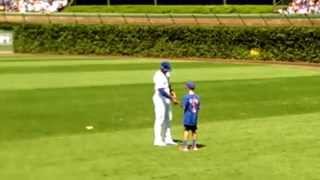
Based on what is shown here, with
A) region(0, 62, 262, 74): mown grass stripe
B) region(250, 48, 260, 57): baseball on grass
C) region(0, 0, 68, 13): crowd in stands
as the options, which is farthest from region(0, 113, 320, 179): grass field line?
region(0, 0, 68, 13): crowd in stands

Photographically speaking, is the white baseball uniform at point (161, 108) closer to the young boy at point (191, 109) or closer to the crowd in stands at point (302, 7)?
the young boy at point (191, 109)

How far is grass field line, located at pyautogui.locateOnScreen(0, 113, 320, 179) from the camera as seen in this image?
14.4 m

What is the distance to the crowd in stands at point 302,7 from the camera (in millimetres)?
62906

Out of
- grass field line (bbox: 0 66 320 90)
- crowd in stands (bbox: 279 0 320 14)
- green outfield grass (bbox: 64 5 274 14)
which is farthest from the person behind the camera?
green outfield grass (bbox: 64 5 274 14)

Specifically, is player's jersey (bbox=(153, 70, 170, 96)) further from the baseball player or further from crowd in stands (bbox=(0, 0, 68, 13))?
crowd in stands (bbox=(0, 0, 68, 13))

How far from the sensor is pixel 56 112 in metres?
22.3

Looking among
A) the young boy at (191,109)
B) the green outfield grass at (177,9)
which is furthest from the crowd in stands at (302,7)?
the young boy at (191,109)

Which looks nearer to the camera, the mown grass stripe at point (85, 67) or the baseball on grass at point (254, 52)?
the mown grass stripe at point (85, 67)

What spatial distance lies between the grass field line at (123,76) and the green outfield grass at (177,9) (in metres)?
24.7

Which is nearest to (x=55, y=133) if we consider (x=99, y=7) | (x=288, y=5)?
(x=288, y=5)

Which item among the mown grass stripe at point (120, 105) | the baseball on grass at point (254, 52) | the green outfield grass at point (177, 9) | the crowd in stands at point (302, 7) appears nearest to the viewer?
the mown grass stripe at point (120, 105)

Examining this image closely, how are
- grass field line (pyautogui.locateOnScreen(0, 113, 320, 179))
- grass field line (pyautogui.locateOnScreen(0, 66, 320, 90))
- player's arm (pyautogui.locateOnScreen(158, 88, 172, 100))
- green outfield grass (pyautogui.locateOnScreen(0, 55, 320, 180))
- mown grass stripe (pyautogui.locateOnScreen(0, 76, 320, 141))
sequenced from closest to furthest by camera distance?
1. grass field line (pyautogui.locateOnScreen(0, 113, 320, 179))
2. green outfield grass (pyautogui.locateOnScreen(0, 55, 320, 180))
3. player's arm (pyautogui.locateOnScreen(158, 88, 172, 100))
4. mown grass stripe (pyautogui.locateOnScreen(0, 76, 320, 141))
5. grass field line (pyautogui.locateOnScreen(0, 66, 320, 90))

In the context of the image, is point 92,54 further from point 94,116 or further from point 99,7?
point 94,116

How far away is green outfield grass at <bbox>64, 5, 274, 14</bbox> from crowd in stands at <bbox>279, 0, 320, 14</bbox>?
1.90 metres
